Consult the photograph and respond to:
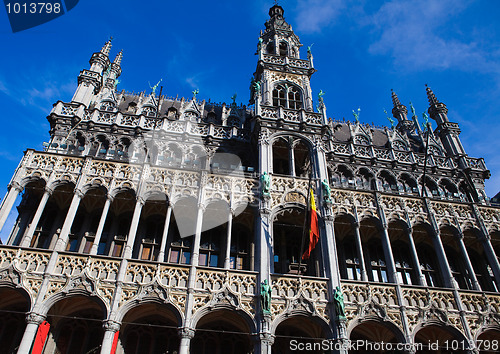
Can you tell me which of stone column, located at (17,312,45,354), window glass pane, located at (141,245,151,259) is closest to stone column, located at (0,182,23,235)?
stone column, located at (17,312,45,354)

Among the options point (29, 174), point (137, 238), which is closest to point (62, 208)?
point (29, 174)

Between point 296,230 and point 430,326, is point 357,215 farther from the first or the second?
point 430,326

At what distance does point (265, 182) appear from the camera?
20.0 metres

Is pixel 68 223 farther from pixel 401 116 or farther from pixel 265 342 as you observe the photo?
pixel 401 116

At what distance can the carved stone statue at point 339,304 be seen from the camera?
16.4 metres

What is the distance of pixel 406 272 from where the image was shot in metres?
21.9

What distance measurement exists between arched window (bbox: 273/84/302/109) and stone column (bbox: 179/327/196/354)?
50.7 ft

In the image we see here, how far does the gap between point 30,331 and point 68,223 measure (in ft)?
15.6

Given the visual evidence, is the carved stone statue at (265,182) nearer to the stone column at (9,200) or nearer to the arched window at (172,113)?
the arched window at (172,113)

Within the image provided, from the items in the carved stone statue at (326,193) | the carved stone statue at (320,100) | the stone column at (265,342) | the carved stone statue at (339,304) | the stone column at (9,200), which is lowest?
the stone column at (265,342)

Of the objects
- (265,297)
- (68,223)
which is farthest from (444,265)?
(68,223)

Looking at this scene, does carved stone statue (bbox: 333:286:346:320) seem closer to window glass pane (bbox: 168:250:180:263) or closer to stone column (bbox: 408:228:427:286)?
stone column (bbox: 408:228:427:286)

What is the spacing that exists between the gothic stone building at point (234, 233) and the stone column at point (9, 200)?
62 millimetres

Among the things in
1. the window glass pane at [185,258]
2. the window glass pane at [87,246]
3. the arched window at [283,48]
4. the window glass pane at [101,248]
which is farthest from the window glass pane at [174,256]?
the arched window at [283,48]
